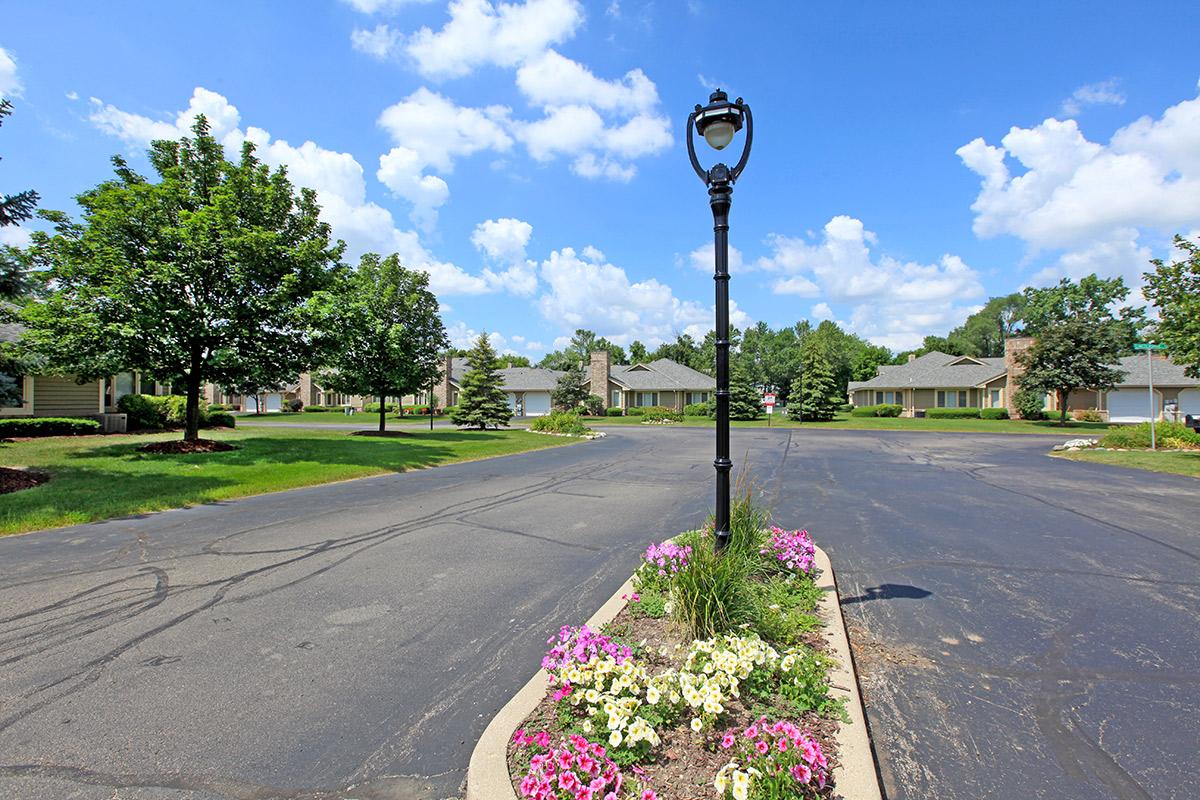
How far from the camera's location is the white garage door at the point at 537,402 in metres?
55.0

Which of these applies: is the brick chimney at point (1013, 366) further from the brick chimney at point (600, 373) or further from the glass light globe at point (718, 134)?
the glass light globe at point (718, 134)

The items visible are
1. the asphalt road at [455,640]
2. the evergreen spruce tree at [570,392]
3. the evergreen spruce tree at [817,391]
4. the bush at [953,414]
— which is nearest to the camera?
the asphalt road at [455,640]

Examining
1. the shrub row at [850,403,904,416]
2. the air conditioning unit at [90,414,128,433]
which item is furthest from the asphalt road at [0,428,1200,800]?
the shrub row at [850,403,904,416]

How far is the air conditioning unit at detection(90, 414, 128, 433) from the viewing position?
67.8 feet

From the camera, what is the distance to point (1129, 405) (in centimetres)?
3934

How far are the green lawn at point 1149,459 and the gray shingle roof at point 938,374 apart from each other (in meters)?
31.4

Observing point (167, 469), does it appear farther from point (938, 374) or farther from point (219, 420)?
point (938, 374)

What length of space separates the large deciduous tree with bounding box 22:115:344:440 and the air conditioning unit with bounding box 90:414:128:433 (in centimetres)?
780

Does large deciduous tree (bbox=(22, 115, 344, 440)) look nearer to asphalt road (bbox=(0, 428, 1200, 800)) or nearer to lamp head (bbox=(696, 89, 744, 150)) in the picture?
asphalt road (bbox=(0, 428, 1200, 800))

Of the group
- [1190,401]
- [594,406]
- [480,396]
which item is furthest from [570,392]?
[1190,401]

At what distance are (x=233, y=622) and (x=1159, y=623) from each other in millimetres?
7842

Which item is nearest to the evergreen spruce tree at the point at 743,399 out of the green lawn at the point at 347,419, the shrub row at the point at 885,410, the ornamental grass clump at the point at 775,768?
the shrub row at the point at 885,410

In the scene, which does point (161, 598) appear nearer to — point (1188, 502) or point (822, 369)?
point (1188, 502)

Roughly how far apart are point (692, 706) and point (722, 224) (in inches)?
151
